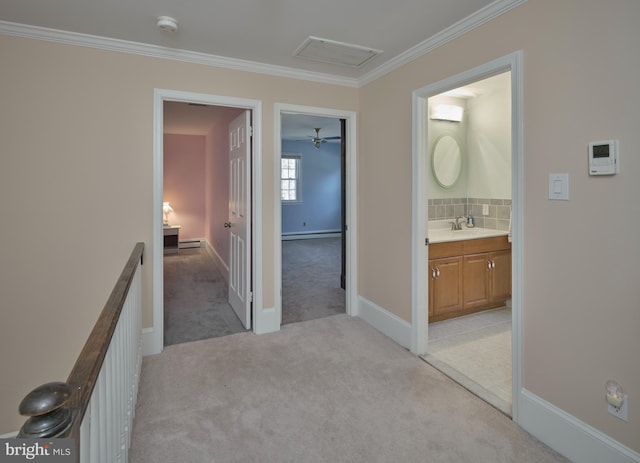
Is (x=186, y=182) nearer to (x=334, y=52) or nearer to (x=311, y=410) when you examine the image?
(x=334, y=52)

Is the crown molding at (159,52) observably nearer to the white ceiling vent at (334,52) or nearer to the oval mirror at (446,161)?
the white ceiling vent at (334,52)

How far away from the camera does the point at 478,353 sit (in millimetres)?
3064

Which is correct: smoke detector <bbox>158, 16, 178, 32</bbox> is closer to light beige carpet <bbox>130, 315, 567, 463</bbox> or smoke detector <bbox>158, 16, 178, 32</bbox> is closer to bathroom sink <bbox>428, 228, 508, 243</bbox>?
light beige carpet <bbox>130, 315, 567, 463</bbox>

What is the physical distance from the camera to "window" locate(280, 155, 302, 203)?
9.83 m

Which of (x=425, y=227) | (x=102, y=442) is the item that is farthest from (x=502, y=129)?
(x=102, y=442)

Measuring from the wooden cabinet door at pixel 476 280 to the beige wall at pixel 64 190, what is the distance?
9.67 ft

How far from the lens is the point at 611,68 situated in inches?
66.4

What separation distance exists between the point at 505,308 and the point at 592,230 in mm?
2571

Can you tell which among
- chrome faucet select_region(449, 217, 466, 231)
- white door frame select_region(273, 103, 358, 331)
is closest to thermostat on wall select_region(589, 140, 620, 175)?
white door frame select_region(273, 103, 358, 331)

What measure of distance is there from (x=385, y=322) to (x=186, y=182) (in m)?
6.43

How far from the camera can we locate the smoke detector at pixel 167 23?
2.43 m

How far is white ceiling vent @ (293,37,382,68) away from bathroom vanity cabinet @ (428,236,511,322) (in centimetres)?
Answer: 175

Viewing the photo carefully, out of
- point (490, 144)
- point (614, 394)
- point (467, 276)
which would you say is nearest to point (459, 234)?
point (467, 276)

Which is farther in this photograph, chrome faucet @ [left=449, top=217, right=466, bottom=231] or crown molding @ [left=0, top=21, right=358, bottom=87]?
chrome faucet @ [left=449, top=217, right=466, bottom=231]
